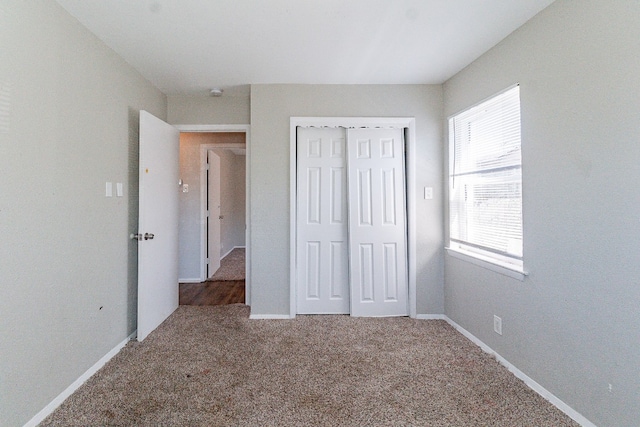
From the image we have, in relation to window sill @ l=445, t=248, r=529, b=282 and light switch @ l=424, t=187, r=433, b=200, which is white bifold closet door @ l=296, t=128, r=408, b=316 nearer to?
light switch @ l=424, t=187, r=433, b=200

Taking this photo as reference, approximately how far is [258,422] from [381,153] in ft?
8.38

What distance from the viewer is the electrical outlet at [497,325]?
2254 millimetres

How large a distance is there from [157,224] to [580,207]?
128 inches

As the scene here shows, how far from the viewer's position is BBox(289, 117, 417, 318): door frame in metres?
3.06

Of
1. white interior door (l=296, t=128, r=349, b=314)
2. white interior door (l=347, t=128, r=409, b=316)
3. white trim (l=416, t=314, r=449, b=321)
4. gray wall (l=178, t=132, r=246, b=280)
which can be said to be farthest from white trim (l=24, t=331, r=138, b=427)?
white trim (l=416, t=314, r=449, b=321)

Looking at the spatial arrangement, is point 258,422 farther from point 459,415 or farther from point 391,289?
point 391,289

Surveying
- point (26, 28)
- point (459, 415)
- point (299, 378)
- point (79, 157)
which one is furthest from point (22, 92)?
point (459, 415)

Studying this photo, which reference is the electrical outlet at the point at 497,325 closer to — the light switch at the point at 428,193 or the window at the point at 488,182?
the window at the point at 488,182

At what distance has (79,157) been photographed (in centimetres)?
201

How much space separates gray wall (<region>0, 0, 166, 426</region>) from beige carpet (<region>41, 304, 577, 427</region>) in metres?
0.31

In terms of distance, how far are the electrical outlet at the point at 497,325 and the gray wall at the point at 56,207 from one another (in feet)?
9.90

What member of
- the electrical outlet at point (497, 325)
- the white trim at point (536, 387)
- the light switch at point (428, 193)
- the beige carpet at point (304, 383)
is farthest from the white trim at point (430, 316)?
the light switch at point (428, 193)

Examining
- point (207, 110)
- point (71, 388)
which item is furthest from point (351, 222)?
point (71, 388)

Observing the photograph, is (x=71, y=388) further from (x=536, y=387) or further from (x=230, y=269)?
(x=230, y=269)
